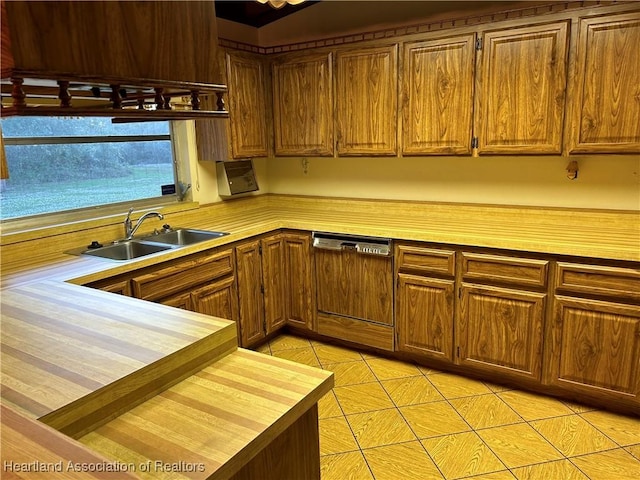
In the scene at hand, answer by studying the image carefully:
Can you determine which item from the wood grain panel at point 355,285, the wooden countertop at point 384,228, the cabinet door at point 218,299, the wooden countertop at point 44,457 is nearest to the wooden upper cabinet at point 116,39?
the wooden countertop at point 44,457

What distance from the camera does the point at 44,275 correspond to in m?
2.30

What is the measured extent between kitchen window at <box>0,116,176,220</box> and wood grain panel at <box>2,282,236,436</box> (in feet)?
3.60

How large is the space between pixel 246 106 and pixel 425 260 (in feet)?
5.90

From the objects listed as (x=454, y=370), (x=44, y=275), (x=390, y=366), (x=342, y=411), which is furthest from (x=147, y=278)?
(x=454, y=370)

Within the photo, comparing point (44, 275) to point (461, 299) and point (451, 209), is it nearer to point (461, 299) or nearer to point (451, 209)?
point (461, 299)

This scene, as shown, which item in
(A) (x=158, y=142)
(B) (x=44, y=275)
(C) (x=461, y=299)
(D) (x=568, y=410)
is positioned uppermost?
(A) (x=158, y=142)

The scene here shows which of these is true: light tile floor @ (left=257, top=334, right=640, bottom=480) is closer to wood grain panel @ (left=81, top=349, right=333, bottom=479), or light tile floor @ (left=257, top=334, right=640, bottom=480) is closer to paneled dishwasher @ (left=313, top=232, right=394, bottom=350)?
paneled dishwasher @ (left=313, top=232, right=394, bottom=350)

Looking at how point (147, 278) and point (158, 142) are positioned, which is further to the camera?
point (158, 142)

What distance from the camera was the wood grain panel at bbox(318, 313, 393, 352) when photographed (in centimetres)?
322

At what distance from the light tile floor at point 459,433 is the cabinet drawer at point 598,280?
73 cm

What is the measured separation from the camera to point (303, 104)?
359 centimetres

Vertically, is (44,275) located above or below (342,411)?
above

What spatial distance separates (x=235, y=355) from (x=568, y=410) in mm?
2093

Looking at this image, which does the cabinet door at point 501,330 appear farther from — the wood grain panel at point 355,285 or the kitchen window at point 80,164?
the kitchen window at point 80,164
